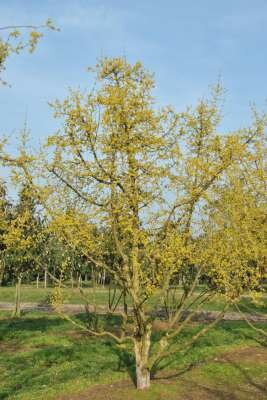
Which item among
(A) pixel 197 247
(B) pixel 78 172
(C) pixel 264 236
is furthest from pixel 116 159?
(C) pixel 264 236

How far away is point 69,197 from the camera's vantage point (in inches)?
411

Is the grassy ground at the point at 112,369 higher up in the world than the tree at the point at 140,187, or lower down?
lower down

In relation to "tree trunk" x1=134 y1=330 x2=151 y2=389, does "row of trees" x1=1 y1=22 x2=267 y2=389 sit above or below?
above

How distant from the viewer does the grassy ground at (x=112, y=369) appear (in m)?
9.95

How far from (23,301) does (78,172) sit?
31765 mm

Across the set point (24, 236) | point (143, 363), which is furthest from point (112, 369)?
point (24, 236)

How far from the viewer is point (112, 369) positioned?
12242mm

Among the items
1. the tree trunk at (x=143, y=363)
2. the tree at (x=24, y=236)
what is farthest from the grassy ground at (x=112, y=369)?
the tree at (x=24, y=236)

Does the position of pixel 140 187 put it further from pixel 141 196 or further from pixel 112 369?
pixel 112 369

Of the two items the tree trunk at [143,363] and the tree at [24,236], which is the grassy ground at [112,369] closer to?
the tree trunk at [143,363]

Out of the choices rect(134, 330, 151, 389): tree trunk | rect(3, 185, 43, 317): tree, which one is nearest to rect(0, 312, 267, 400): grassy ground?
rect(134, 330, 151, 389): tree trunk

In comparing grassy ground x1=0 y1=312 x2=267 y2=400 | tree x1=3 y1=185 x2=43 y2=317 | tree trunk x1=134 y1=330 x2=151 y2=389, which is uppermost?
tree x1=3 y1=185 x2=43 y2=317

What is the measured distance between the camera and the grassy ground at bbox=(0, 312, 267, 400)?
9953 mm

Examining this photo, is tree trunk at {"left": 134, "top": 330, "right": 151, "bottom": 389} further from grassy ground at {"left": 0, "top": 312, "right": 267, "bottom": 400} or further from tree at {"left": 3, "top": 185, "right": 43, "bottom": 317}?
tree at {"left": 3, "top": 185, "right": 43, "bottom": 317}
